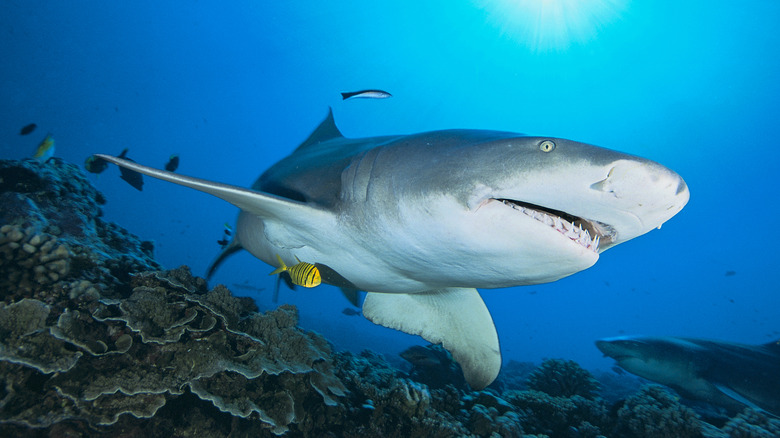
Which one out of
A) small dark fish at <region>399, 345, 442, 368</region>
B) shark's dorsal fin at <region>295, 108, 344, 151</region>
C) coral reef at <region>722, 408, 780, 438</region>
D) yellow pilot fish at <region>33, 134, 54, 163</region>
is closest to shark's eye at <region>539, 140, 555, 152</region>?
shark's dorsal fin at <region>295, 108, 344, 151</region>

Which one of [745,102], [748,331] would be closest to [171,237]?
[745,102]

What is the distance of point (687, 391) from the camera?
6711 mm

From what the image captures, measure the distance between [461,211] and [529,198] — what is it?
1.26 feet

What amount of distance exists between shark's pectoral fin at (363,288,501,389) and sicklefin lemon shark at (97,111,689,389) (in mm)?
14

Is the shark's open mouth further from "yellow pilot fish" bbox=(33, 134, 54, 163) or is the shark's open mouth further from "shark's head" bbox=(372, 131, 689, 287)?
"yellow pilot fish" bbox=(33, 134, 54, 163)

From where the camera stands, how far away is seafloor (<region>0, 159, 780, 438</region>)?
2.17m

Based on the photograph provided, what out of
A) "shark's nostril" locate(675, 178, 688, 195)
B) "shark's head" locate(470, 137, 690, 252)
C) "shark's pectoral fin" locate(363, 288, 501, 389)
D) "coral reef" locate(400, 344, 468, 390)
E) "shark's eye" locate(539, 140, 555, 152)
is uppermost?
"shark's nostril" locate(675, 178, 688, 195)

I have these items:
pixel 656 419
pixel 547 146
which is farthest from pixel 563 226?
pixel 656 419

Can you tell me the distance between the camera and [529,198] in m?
1.74

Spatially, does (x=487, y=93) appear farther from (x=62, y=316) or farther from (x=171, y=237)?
(x=171, y=237)

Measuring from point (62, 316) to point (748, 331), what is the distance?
464 ft

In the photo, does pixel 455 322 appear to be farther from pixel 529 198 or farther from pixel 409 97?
pixel 409 97

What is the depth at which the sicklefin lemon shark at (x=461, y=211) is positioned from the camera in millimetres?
1585

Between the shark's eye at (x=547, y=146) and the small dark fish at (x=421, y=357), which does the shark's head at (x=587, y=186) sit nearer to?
the shark's eye at (x=547, y=146)
